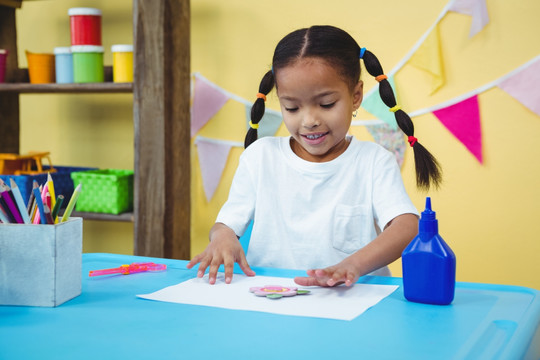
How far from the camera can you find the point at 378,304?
772 millimetres

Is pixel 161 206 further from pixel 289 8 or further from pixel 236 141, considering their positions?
pixel 289 8

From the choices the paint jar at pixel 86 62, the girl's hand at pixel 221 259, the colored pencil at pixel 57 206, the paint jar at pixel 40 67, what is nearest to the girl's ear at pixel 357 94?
the girl's hand at pixel 221 259

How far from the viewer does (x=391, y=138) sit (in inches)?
84.7

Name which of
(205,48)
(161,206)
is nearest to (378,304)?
(161,206)

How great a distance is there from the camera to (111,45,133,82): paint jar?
7.06 ft

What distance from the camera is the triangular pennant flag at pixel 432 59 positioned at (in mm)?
2049

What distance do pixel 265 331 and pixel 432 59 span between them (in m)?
1.62

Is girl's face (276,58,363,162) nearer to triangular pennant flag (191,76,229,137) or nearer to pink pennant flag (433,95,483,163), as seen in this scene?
pink pennant flag (433,95,483,163)

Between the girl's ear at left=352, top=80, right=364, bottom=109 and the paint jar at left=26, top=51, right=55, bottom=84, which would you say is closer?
the girl's ear at left=352, top=80, right=364, bottom=109

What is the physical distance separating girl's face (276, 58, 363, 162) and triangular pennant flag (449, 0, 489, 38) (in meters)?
1.00

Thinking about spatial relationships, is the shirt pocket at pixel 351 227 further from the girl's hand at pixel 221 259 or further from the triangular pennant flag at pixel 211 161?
the triangular pennant flag at pixel 211 161

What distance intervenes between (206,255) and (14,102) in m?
1.85

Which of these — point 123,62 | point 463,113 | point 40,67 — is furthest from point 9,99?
point 463,113

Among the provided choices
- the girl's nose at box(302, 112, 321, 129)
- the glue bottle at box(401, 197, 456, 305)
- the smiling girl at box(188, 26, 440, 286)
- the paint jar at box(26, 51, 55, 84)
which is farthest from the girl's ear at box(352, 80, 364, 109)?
the paint jar at box(26, 51, 55, 84)
